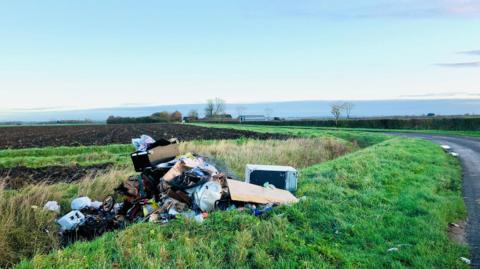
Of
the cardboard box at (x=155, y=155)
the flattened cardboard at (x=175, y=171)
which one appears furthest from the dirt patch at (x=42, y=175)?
the flattened cardboard at (x=175, y=171)

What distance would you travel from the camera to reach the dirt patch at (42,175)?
12719 millimetres

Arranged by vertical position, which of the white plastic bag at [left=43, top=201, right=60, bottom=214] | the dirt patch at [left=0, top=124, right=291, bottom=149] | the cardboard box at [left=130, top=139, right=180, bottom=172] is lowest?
the dirt patch at [left=0, top=124, right=291, bottom=149]

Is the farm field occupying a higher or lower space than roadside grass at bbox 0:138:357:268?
higher

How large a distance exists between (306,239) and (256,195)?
7.03 ft

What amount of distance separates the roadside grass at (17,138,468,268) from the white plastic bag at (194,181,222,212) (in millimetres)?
728

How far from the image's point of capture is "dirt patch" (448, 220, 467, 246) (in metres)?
6.23

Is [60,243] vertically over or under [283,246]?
under

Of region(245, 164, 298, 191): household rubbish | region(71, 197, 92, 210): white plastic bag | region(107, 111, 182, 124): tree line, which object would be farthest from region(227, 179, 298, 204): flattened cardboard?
region(107, 111, 182, 124): tree line

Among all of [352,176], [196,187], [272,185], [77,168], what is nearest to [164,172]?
[196,187]

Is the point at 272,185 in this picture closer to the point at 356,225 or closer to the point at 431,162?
the point at 356,225

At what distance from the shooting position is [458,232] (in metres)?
6.69

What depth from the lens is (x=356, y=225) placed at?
656 centimetres

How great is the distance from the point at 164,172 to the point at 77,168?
8.80m

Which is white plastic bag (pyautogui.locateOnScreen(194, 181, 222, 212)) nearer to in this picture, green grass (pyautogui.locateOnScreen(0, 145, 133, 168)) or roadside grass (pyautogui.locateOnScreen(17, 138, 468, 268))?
roadside grass (pyautogui.locateOnScreen(17, 138, 468, 268))
